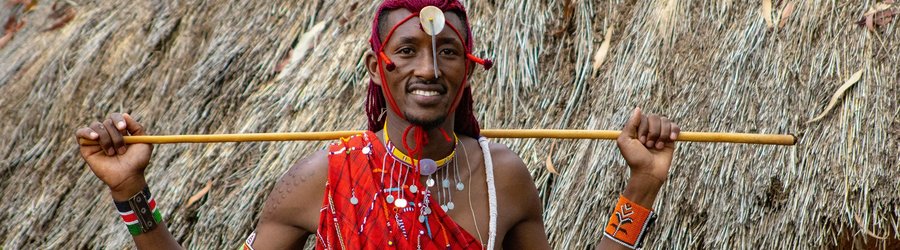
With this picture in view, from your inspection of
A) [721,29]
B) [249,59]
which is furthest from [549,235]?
[249,59]

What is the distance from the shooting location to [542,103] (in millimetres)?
4613

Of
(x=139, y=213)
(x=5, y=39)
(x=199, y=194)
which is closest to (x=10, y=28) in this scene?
(x=5, y=39)

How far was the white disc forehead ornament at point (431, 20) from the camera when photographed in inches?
124

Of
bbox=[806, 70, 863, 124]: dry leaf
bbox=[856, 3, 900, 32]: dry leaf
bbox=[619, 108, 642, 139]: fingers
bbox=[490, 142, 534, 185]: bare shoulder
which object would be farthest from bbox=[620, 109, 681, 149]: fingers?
bbox=[856, 3, 900, 32]: dry leaf

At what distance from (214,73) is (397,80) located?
2.40m

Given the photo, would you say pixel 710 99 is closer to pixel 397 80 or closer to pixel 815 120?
pixel 815 120

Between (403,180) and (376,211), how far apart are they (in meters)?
0.11

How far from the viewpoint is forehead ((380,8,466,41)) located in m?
3.20

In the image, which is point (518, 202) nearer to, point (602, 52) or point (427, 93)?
point (427, 93)

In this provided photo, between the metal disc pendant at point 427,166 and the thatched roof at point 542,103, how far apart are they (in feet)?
3.38

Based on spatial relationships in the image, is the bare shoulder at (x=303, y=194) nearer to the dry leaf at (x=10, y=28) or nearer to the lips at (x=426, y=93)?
the lips at (x=426, y=93)

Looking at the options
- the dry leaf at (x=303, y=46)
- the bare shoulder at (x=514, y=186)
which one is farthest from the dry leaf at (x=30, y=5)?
the bare shoulder at (x=514, y=186)

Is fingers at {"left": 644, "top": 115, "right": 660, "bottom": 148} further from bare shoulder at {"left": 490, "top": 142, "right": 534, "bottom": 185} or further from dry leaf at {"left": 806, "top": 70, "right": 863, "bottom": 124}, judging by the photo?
dry leaf at {"left": 806, "top": 70, "right": 863, "bottom": 124}

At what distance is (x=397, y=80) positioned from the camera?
320cm
